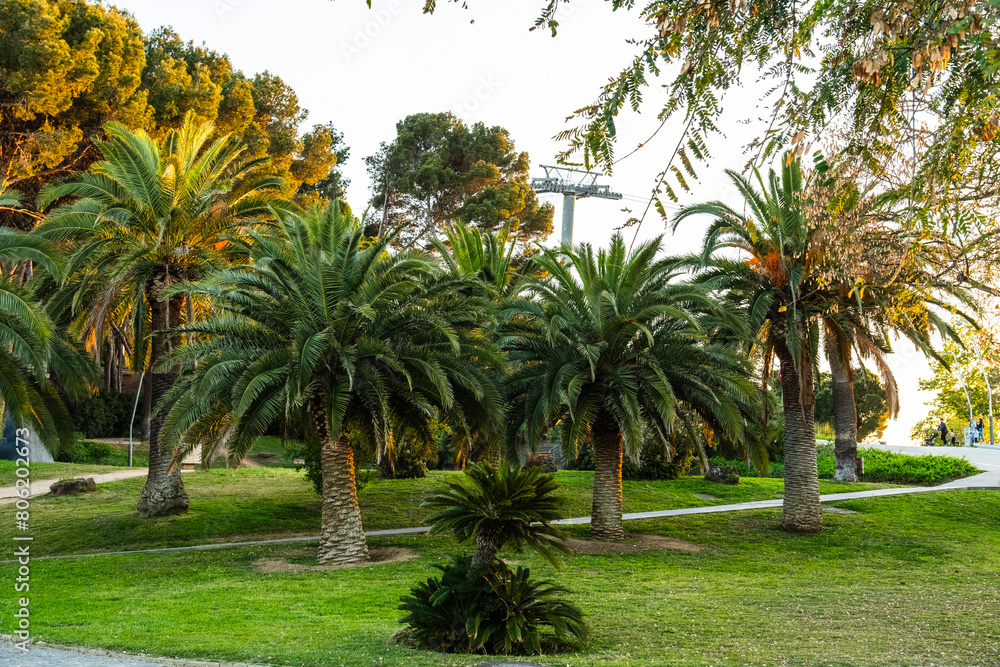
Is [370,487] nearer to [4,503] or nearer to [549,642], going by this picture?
[4,503]

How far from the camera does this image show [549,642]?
10.1m

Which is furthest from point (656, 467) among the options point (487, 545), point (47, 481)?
point (487, 545)

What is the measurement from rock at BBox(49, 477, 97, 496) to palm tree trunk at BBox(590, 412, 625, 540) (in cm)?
1415

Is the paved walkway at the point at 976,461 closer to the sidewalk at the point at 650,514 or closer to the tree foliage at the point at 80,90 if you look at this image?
the sidewalk at the point at 650,514

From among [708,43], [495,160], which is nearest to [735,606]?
[708,43]

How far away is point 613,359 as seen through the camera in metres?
20.2

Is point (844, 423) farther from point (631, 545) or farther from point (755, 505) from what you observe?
point (631, 545)

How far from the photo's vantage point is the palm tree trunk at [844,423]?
28422 mm

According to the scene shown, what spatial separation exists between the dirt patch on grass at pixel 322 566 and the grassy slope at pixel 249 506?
1.81 metres

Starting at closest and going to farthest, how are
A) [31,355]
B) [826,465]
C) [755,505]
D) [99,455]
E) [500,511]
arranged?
[500,511] → [31,355] → [755,505] → [99,455] → [826,465]

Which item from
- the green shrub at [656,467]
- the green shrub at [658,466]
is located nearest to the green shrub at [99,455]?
the green shrub at [658,466]

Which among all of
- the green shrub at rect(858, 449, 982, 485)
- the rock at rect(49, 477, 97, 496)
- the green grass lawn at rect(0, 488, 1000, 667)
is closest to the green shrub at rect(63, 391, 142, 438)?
the rock at rect(49, 477, 97, 496)

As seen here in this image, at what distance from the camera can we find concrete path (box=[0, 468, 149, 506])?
2423 cm

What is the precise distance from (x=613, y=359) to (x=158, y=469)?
1149 cm
